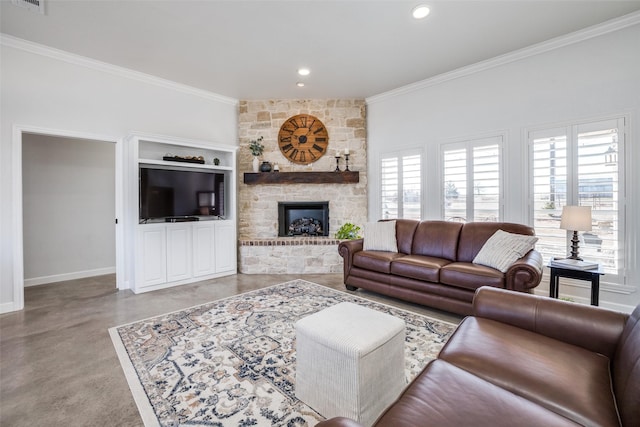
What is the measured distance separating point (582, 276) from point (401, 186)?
259 cm

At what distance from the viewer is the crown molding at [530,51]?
2949 millimetres

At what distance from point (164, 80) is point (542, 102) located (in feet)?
16.5

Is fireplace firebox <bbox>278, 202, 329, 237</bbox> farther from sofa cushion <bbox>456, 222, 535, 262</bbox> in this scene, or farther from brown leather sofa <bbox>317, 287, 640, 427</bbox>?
brown leather sofa <bbox>317, 287, 640, 427</bbox>

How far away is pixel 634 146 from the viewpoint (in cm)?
288

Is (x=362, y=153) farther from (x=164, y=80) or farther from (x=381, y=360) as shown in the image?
(x=381, y=360)

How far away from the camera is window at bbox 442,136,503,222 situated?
12.6ft

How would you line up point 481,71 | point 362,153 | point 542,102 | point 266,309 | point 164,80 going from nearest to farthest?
point 266,309, point 542,102, point 481,71, point 164,80, point 362,153

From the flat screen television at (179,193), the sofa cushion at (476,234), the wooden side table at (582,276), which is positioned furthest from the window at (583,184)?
the flat screen television at (179,193)

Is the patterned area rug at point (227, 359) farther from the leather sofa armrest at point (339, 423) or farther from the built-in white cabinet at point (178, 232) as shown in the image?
the built-in white cabinet at point (178, 232)

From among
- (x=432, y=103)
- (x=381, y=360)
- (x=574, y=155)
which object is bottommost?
(x=381, y=360)

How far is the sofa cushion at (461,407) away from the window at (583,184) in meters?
3.00

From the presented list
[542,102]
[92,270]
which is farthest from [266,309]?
[542,102]

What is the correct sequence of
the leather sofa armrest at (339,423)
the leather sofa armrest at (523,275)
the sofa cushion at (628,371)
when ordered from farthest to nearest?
the leather sofa armrest at (523,275)
the sofa cushion at (628,371)
the leather sofa armrest at (339,423)

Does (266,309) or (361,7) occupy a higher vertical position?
(361,7)
